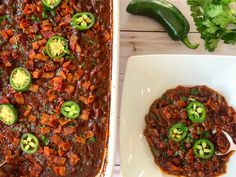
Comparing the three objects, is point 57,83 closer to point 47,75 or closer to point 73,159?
point 47,75

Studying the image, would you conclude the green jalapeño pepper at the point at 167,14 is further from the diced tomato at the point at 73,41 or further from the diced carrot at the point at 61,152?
the diced carrot at the point at 61,152

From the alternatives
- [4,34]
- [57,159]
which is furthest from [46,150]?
[4,34]

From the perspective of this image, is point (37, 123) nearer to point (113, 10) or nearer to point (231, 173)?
point (113, 10)

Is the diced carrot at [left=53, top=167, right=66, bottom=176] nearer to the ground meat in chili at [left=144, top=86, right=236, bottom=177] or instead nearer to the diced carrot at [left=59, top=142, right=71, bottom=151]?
the diced carrot at [left=59, top=142, right=71, bottom=151]

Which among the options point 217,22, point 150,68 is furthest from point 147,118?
point 217,22

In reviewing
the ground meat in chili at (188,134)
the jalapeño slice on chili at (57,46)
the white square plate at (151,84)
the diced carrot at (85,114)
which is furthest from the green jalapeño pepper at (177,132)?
the jalapeño slice on chili at (57,46)

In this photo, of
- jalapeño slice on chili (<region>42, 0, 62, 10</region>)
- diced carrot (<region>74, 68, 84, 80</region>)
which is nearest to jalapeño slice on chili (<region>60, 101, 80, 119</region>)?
diced carrot (<region>74, 68, 84, 80</region>)
